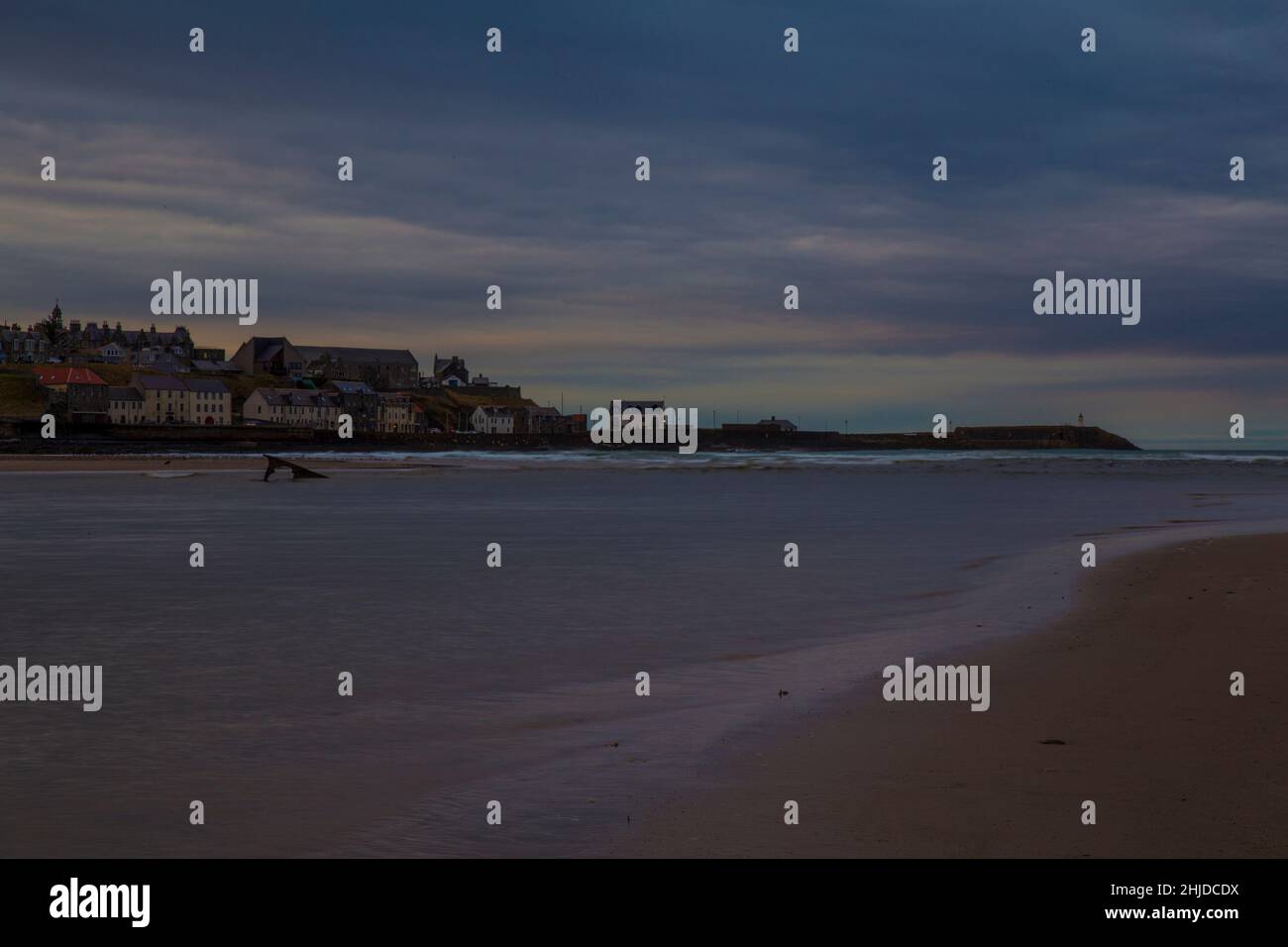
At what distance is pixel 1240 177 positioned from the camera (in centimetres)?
2723

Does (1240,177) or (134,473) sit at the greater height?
(1240,177)

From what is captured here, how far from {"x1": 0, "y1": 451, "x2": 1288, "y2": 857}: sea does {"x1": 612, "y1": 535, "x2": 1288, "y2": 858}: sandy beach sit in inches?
16.3

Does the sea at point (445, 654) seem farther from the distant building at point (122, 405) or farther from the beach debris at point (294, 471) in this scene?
the distant building at point (122, 405)

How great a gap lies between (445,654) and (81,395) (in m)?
194

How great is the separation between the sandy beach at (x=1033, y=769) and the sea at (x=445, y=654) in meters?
0.41

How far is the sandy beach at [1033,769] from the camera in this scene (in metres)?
6.75

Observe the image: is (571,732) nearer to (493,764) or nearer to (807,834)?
(493,764)

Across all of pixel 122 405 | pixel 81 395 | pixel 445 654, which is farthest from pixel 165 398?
pixel 445 654
